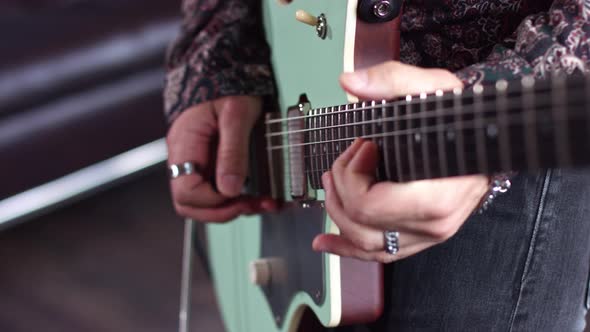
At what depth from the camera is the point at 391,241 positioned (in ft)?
1.75

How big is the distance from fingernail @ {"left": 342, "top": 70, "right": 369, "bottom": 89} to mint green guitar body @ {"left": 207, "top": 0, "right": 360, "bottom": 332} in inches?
4.3

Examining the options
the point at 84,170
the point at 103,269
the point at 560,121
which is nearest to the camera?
the point at 560,121

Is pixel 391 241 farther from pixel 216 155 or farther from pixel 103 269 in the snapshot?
pixel 103 269

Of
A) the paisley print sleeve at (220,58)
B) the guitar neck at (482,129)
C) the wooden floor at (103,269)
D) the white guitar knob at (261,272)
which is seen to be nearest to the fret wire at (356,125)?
the guitar neck at (482,129)

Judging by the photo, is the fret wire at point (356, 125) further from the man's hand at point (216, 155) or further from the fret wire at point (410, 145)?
the man's hand at point (216, 155)

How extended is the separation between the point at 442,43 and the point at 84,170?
4.57ft

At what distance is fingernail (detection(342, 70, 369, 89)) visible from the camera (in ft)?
1.59

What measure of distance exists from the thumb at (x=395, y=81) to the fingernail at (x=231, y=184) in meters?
0.41

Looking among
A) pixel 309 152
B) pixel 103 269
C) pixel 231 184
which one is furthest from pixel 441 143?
pixel 103 269

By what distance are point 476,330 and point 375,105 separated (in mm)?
288

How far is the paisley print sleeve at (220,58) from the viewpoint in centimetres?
89

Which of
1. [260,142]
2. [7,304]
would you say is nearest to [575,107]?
[260,142]

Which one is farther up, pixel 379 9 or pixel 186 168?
pixel 379 9

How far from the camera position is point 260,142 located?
880 millimetres
